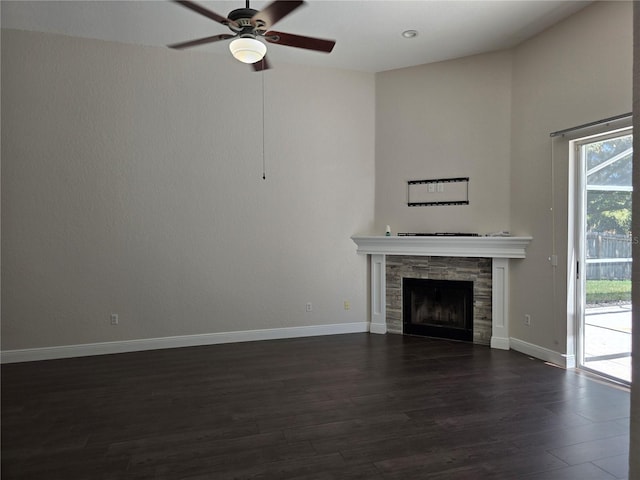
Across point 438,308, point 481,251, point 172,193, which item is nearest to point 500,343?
point 438,308

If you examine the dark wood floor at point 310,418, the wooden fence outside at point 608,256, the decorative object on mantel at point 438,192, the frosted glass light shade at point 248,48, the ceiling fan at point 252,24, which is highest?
the ceiling fan at point 252,24

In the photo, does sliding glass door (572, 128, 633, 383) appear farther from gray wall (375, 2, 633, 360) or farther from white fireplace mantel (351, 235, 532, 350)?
white fireplace mantel (351, 235, 532, 350)

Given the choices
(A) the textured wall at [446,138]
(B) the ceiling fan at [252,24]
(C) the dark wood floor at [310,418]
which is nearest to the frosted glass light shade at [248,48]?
(B) the ceiling fan at [252,24]

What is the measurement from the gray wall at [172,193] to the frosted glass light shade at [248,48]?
2283mm

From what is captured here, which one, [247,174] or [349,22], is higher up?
[349,22]

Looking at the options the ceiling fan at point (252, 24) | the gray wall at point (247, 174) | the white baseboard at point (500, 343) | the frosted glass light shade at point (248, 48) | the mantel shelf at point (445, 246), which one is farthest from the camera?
the white baseboard at point (500, 343)

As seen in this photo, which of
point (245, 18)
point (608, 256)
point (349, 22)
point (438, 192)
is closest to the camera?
point (245, 18)

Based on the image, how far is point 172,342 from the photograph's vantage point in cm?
493

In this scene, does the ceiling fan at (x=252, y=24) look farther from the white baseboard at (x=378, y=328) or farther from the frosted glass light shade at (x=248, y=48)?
the white baseboard at (x=378, y=328)

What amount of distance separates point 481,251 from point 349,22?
297cm

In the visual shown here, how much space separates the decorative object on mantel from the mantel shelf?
54 centimetres

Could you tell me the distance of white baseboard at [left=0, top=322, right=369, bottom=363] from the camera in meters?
4.45

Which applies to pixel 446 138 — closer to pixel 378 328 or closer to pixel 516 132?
pixel 516 132

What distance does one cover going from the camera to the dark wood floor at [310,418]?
7.95ft
